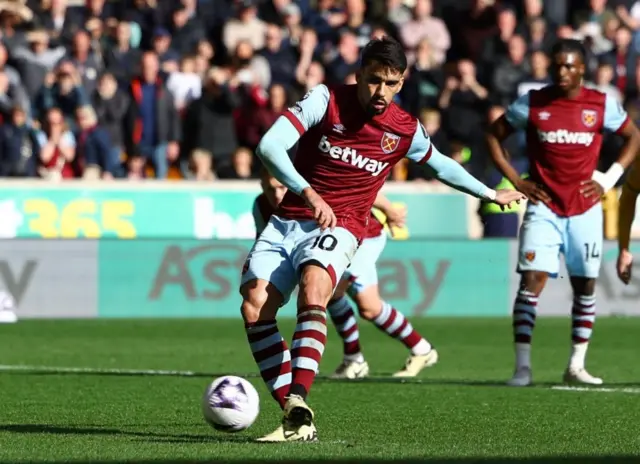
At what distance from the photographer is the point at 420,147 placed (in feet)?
29.7

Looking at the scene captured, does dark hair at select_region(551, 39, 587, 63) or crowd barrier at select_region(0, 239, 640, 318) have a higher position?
dark hair at select_region(551, 39, 587, 63)

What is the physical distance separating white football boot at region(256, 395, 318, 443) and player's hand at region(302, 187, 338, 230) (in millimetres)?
915

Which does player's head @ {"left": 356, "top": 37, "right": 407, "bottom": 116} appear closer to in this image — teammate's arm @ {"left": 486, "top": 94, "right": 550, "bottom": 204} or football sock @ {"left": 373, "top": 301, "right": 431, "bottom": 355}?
teammate's arm @ {"left": 486, "top": 94, "right": 550, "bottom": 204}

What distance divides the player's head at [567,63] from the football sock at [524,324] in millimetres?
1625

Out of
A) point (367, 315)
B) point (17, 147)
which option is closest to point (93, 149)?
point (17, 147)

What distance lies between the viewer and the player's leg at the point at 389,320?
12.9 metres

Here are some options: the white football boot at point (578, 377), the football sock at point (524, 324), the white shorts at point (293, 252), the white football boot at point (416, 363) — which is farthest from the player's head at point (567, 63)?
the white shorts at point (293, 252)

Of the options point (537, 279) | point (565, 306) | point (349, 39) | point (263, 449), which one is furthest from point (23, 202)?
point (263, 449)

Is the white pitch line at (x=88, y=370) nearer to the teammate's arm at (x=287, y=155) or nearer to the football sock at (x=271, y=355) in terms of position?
the football sock at (x=271, y=355)

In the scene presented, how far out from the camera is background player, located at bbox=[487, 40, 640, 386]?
12102 mm

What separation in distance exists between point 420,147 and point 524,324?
3.55 meters

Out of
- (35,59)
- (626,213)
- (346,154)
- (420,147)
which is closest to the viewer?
(346,154)

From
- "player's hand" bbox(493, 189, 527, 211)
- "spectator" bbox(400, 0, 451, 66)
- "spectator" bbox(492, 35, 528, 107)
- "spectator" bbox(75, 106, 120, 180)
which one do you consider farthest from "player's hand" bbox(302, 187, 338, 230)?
"spectator" bbox(400, 0, 451, 66)

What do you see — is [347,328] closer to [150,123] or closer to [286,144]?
[286,144]
